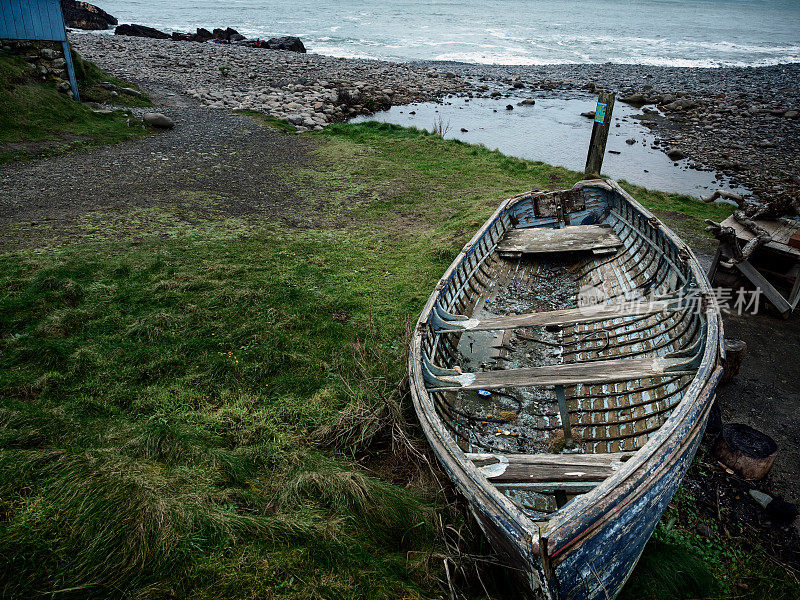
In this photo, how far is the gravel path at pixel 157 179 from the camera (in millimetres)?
9930

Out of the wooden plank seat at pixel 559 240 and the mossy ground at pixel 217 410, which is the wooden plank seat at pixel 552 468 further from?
the wooden plank seat at pixel 559 240

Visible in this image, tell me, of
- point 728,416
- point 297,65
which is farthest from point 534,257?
point 297,65

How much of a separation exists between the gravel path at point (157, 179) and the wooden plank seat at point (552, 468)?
27.2 ft

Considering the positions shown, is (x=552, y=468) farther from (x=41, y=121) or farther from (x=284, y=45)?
(x=284, y=45)

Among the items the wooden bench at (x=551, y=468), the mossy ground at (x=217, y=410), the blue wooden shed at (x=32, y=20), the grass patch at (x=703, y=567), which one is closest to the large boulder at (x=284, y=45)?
the blue wooden shed at (x=32, y=20)

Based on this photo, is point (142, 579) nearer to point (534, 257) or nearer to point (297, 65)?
point (534, 257)

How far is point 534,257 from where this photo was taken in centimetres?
807

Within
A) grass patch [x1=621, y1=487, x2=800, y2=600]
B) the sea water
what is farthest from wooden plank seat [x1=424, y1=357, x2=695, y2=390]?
the sea water

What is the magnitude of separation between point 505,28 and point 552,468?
7232cm

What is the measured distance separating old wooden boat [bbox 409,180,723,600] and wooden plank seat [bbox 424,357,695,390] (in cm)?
1

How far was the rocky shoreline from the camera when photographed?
17.8 metres

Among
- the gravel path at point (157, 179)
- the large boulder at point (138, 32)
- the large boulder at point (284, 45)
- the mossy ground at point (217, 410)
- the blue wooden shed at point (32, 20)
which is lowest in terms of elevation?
the mossy ground at point (217, 410)

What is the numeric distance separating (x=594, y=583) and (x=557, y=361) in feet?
10.7

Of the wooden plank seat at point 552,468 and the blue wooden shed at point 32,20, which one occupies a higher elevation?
the blue wooden shed at point 32,20
